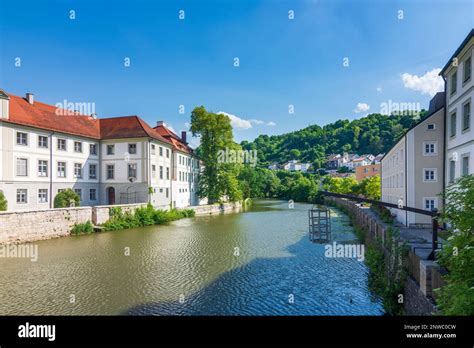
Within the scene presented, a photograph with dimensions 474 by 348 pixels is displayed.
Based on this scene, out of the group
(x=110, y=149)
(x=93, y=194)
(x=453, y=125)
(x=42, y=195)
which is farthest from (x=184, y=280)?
(x=110, y=149)

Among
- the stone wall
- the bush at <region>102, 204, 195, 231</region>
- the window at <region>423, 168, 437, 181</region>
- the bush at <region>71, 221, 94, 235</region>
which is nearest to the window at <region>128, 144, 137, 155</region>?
the bush at <region>102, 204, 195, 231</region>

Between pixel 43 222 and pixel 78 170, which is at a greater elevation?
pixel 78 170

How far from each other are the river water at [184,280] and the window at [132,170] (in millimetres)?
12115

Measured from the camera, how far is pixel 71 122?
3036 cm

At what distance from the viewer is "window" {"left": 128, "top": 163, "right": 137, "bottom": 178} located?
30.9 meters

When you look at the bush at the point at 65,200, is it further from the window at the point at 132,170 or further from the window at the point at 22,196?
the window at the point at 132,170

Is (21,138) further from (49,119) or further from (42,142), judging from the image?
(49,119)

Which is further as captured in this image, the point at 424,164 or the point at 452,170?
the point at 424,164

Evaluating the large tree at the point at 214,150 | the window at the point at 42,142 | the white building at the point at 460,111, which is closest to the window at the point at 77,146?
the window at the point at 42,142

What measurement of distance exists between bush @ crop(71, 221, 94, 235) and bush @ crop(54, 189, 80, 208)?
2848mm

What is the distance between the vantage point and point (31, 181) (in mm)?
24734

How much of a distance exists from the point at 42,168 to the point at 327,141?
114520 mm

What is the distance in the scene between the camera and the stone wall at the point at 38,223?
17917mm

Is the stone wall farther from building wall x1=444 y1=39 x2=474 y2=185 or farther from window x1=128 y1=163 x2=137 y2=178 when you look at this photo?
building wall x1=444 y1=39 x2=474 y2=185
